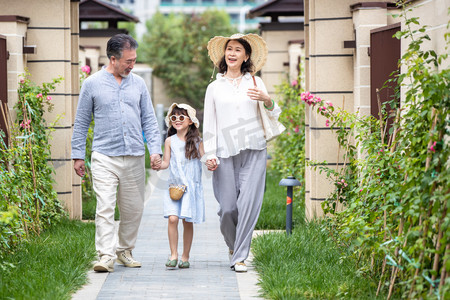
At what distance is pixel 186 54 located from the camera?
38688mm

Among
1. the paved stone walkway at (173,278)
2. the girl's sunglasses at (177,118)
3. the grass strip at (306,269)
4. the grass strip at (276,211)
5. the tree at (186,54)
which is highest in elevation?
the tree at (186,54)

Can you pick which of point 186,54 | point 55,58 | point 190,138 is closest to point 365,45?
point 190,138

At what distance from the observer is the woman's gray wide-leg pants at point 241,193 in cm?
681

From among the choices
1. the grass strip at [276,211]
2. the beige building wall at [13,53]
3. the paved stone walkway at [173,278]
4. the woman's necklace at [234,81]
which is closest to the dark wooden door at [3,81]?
the beige building wall at [13,53]

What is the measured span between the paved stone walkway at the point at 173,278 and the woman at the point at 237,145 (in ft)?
0.97

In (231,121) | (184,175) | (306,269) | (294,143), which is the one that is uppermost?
(231,121)

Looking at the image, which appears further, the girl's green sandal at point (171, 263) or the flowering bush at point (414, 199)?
the girl's green sandal at point (171, 263)

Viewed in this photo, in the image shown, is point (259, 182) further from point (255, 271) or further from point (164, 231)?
point (164, 231)

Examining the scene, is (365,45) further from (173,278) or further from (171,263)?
(173,278)

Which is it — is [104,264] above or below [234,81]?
below

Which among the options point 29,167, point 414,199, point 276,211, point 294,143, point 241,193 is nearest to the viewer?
point 414,199

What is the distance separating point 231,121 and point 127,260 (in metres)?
1.50

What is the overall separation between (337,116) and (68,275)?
3.11 metres

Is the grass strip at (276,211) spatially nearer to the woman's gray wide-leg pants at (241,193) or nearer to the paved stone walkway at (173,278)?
the paved stone walkway at (173,278)
